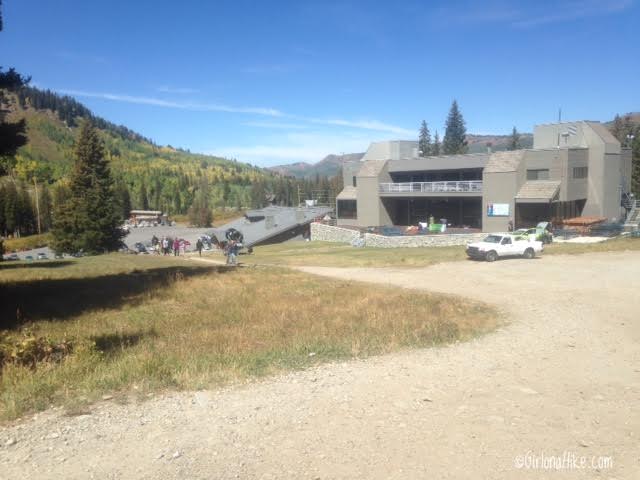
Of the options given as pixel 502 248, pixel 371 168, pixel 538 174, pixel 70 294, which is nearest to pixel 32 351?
pixel 70 294

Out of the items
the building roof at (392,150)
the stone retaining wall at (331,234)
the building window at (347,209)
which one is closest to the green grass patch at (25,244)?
the stone retaining wall at (331,234)

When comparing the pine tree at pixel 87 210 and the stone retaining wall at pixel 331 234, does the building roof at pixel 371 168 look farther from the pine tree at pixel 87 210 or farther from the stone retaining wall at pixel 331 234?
the pine tree at pixel 87 210

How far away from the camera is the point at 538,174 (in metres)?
43.6

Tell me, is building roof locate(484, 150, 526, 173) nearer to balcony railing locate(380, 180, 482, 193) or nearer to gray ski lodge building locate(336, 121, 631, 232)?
gray ski lodge building locate(336, 121, 631, 232)

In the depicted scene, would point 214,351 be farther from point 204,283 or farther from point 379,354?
point 204,283

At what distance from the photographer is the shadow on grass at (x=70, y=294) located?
1270 centimetres

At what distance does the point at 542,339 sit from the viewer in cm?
1059

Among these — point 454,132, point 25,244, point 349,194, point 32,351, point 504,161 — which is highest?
point 454,132

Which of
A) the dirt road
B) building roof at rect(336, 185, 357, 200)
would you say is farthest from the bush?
building roof at rect(336, 185, 357, 200)

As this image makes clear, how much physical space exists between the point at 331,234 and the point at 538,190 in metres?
22.0

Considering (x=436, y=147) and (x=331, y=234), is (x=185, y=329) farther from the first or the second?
(x=436, y=147)

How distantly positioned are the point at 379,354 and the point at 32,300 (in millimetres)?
10653

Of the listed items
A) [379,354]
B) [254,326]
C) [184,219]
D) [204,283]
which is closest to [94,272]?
[204,283]

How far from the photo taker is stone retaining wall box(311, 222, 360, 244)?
168ft
